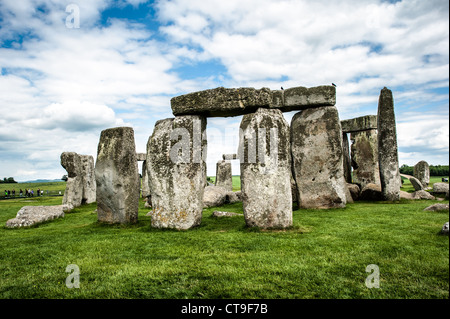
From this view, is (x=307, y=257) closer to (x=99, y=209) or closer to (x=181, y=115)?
(x=181, y=115)

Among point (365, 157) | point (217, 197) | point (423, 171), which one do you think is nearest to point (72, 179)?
point (217, 197)

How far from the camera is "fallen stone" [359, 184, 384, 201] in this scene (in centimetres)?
1243

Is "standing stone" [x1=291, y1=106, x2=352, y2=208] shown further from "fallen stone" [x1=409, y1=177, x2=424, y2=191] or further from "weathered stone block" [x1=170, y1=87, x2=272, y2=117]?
"fallen stone" [x1=409, y1=177, x2=424, y2=191]

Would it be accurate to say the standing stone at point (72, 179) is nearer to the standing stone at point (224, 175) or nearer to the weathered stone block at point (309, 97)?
the standing stone at point (224, 175)

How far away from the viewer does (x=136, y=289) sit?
11.8 ft

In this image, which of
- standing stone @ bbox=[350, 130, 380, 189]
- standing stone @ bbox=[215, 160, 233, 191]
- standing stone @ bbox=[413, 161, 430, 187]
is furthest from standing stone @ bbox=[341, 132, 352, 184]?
standing stone @ bbox=[215, 160, 233, 191]

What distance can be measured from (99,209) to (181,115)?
3.67 m

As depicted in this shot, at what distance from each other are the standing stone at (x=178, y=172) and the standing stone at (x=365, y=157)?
1170 centimetres

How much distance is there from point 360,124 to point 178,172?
12428mm

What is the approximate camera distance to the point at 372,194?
1271 cm

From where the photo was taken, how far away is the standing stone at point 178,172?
7355 millimetres

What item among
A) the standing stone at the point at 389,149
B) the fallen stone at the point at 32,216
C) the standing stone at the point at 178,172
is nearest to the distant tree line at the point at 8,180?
the fallen stone at the point at 32,216

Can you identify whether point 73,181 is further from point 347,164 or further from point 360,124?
point 360,124
